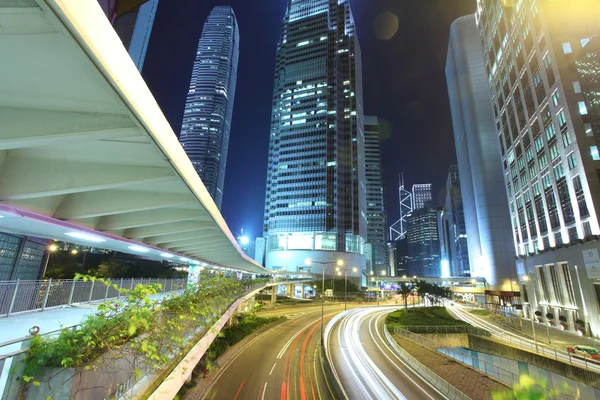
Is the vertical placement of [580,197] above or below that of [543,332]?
above

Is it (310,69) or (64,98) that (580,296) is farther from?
(310,69)

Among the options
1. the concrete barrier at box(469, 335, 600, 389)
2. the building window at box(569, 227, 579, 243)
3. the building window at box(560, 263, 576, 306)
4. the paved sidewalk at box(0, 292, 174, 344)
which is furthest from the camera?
the building window at box(560, 263, 576, 306)

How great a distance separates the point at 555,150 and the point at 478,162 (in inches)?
2152

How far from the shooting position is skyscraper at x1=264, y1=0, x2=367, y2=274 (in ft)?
334

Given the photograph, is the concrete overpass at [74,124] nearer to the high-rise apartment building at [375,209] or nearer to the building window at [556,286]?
the building window at [556,286]

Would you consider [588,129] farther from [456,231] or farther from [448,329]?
[456,231]

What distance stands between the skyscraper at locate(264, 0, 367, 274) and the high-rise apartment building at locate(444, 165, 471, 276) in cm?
5571

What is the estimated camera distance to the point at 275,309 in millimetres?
56031

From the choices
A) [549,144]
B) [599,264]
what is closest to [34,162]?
[599,264]

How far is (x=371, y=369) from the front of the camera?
883 inches

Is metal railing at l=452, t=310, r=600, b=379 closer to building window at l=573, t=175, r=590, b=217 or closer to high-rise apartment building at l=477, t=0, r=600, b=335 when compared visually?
high-rise apartment building at l=477, t=0, r=600, b=335

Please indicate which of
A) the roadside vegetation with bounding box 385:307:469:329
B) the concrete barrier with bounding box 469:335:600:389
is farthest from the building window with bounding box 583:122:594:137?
the roadside vegetation with bounding box 385:307:469:329

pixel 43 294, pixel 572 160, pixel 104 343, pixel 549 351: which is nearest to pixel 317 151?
pixel 572 160

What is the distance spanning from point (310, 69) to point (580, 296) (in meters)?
116
